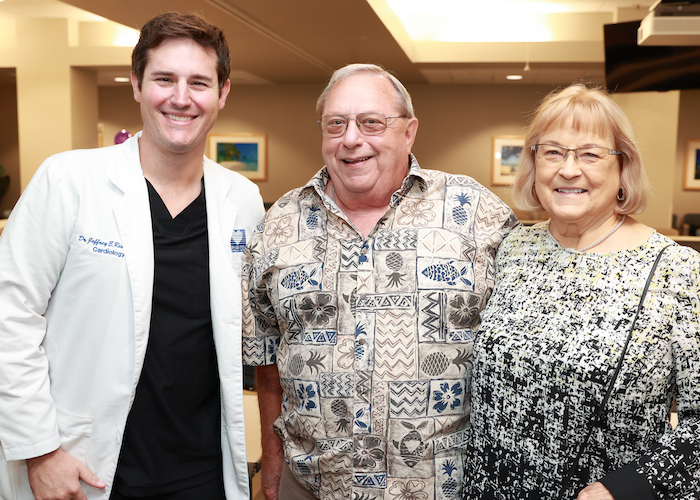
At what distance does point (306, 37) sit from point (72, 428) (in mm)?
4492

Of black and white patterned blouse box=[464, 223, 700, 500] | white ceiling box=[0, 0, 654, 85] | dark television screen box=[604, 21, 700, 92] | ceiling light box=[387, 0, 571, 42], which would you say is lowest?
black and white patterned blouse box=[464, 223, 700, 500]

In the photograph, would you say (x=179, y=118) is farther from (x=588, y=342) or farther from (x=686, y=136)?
(x=686, y=136)

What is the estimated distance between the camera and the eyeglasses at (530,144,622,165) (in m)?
1.48

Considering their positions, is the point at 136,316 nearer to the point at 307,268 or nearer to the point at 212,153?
the point at 307,268

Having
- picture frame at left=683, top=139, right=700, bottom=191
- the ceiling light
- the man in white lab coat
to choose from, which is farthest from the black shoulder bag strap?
picture frame at left=683, top=139, right=700, bottom=191

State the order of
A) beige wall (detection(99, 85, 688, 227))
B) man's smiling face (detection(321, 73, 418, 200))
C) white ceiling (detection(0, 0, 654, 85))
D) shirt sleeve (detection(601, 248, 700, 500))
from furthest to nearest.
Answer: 1. beige wall (detection(99, 85, 688, 227))
2. white ceiling (detection(0, 0, 654, 85))
3. man's smiling face (detection(321, 73, 418, 200))
4. shirt sleeve (detection(601, 248, 700, 500))

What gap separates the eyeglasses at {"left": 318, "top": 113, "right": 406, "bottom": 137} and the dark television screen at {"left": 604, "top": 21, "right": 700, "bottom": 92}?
13.6 ft

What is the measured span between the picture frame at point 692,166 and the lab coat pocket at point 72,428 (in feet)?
35.4

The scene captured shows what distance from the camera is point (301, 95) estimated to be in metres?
9.75

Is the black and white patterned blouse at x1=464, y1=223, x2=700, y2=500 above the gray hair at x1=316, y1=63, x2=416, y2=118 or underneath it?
underneath

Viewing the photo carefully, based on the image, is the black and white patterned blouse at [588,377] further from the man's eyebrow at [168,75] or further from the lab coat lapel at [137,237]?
the man's eyebrow at [168,75]

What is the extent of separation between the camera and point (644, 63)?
5293mm

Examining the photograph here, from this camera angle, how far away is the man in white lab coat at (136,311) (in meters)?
1.53

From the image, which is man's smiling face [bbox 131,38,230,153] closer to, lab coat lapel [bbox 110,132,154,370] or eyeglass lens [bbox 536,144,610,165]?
lab coat lapel [bbox 110,132,154,370]
